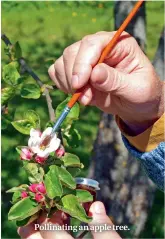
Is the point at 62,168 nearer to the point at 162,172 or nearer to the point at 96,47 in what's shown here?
the point at 96,47

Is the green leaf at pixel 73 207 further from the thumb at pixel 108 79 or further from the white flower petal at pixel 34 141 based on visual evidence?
the thumb at pixel 108 79

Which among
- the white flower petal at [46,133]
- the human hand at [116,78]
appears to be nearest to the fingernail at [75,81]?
the human hand at [116,78]

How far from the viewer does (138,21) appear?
102 inches

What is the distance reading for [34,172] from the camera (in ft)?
3.60

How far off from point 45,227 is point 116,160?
158 cm

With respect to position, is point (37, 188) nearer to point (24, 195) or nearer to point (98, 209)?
point (24, 195)

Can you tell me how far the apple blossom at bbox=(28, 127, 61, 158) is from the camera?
1.09 m

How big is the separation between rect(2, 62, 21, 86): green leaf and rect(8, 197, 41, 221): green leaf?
0.56 metres

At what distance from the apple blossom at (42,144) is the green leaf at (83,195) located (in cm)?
11

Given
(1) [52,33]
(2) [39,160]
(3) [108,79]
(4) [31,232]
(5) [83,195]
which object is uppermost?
(3) [108,79]

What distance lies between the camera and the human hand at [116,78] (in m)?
1.18

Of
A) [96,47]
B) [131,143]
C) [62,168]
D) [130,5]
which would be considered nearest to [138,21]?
[130,5]

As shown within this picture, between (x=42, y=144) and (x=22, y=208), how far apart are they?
0.47 feet

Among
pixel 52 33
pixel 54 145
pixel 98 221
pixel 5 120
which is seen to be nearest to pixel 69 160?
pixel 54 145
